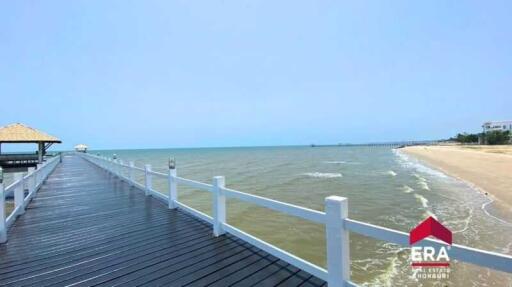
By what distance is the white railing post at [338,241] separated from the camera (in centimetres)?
296

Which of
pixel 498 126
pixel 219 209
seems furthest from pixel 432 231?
pixel 498 126

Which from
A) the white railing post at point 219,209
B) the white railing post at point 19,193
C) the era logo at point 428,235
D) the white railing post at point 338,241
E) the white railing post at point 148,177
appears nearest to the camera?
the era logo at point 428,235

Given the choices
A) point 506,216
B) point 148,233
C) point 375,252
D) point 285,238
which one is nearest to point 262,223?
point 285,238

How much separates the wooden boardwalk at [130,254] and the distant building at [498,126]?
151054mm

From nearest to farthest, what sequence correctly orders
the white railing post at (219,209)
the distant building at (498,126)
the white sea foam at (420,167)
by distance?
the white railing post at (219,209)
the white sea foam at (420,167)
the distant building at (498,126)

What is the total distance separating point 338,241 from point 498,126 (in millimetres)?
156426

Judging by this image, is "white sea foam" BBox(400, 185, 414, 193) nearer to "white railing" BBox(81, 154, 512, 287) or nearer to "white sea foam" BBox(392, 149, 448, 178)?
"white sea foam" BBox(392, 149, 448, 178)

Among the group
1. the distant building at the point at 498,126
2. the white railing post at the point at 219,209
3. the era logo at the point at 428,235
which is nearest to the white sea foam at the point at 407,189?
the white railing post at the point at 219,209

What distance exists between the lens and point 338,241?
2986mm

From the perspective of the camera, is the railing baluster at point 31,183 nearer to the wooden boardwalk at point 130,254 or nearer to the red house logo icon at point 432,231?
the wooden boardwalk at point 130,254

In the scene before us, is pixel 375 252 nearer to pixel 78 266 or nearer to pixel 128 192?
pixel 78 266

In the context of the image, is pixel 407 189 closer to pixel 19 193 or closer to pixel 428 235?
pixel 428 235

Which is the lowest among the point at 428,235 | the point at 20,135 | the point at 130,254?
the point at 130,254

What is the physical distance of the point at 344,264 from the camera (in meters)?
2.98
